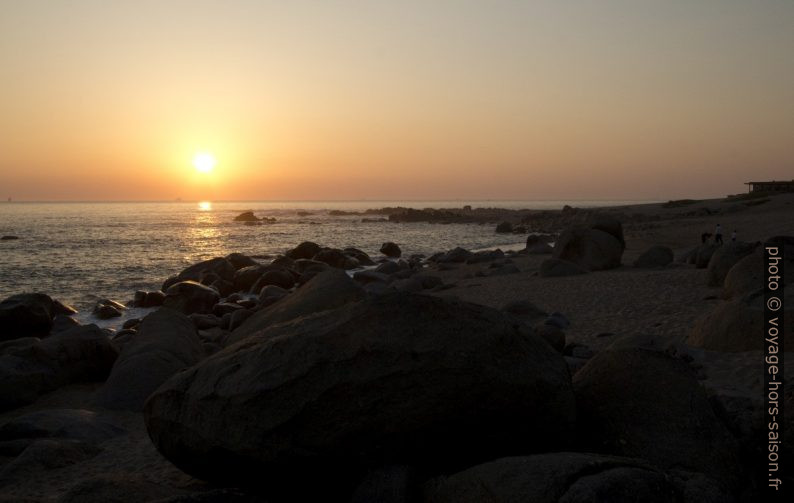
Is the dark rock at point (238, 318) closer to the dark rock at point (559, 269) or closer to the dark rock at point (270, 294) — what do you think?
the dark rock at point (270, 294)

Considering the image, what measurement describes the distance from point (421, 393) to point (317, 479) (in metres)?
1.01

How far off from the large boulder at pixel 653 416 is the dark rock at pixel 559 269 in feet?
46.8

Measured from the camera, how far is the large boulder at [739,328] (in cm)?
812

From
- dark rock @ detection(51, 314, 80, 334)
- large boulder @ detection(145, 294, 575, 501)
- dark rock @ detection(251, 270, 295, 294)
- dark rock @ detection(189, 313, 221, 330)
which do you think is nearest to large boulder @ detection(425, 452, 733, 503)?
A: large boulder @ detection(145, 294, 575, 501)

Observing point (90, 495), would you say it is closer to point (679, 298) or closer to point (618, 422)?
point (618, 422)

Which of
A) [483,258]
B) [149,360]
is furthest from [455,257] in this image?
[149,360]

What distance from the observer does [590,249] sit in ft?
70.0

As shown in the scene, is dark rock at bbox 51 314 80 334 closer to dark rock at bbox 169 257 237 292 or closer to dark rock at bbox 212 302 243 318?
dark rock at bbox 212 302 243 318

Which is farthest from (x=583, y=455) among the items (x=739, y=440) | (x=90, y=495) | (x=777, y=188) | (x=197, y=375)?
(x=777, y=188)

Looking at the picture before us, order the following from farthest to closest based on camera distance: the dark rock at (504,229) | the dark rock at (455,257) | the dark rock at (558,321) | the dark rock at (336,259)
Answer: the dark rock at (504,229)
the dark rock at (455,257)
the dark rock at (336,259)
the dark rock at (558,321)

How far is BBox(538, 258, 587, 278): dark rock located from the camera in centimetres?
1967

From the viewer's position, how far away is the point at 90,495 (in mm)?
4328

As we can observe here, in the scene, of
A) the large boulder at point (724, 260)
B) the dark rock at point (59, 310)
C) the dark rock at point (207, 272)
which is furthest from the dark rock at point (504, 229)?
the dark rock at point (59, 310)

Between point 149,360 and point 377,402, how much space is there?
239 inches
